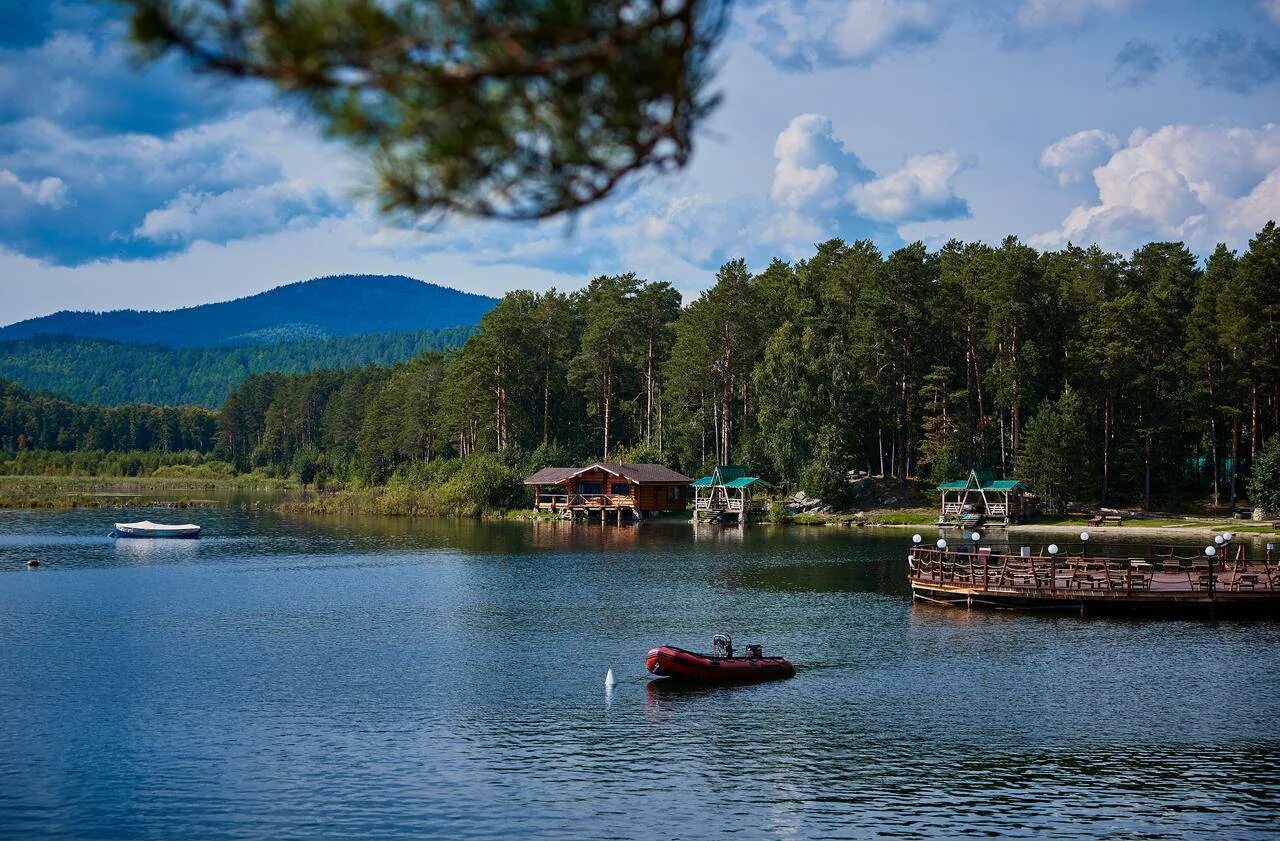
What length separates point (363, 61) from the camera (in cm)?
725

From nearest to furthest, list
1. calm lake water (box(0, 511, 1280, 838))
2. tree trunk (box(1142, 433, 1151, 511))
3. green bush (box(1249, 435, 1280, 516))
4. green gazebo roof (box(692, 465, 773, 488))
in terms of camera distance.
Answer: calm lake water (box(0, 511, 1280, 838)), green bush (box(1249, 435, 1280, 516)), tree trunk (box(1142, 433, 1151, 511)), green gazebo roof (box(692, 465, 773, 488))

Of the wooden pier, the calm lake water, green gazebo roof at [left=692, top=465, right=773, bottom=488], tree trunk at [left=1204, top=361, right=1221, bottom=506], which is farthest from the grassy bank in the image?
tree trunk at [left=1204, top=361, right=1221, bottom=506]

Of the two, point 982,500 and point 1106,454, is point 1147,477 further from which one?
point 982,500

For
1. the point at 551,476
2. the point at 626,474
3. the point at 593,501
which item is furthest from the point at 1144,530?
the point at 551,476

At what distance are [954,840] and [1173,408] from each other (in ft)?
235

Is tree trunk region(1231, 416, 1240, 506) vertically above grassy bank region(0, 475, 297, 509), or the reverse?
tree trunk region(1231, 416, 1240, 506)

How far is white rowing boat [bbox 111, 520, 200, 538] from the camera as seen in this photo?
73875mm

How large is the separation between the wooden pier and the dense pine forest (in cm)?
3487

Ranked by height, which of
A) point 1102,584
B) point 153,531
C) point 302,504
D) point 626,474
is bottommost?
point 1102,584

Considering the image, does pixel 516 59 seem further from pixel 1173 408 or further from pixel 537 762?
pixel 1173 408

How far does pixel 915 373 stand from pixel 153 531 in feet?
193

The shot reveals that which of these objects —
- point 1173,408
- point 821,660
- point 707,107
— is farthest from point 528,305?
point 707,107

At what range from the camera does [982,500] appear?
78.2m

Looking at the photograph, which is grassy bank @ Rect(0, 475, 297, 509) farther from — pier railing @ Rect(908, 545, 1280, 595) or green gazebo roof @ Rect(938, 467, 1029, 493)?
pier railing @ Rect(908, 545, 1280, 595)
